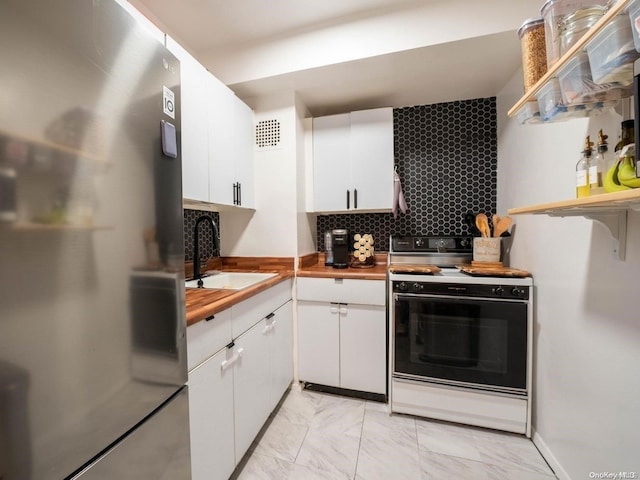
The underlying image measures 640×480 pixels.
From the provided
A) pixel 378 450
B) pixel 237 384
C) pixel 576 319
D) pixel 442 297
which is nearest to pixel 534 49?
pixel 576 319

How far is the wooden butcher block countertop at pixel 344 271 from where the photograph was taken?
1.86m

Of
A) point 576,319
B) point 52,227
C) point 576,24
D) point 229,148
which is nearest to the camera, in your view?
point 52,227

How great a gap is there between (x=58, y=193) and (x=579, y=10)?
1.43m

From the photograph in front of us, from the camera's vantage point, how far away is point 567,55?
730mm

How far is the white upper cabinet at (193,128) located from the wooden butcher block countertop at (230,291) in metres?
0.53

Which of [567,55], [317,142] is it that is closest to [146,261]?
[567,55]

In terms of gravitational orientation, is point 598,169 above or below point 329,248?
above

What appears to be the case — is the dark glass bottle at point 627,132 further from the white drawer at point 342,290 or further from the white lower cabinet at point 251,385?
the white lower cabinet at point 251,385

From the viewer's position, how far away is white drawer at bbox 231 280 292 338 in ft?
4.30

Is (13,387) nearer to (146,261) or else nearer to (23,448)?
(23,448)

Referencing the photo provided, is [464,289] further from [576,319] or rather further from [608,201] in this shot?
[608,201]

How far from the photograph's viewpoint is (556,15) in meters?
0.84

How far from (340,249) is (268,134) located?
1.08m

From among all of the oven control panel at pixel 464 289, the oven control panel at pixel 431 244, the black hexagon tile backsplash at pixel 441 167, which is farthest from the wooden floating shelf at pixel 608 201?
the black hexagon tile backsplash at pixel 441 167
